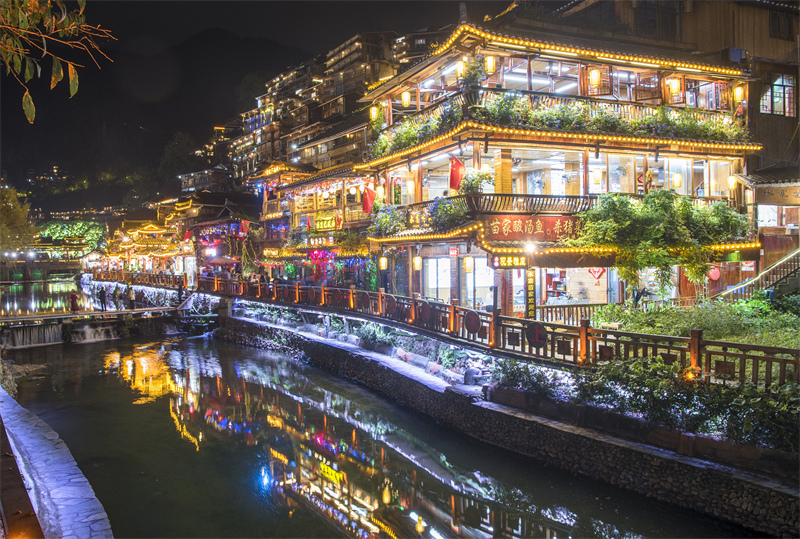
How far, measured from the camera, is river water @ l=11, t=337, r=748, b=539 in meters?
9.44

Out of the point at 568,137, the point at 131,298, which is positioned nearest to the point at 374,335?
the point at 568,137

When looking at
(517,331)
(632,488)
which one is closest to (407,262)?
(517,331)

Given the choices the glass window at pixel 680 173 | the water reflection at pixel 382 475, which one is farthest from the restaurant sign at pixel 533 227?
the water reflection at pixel 382 475

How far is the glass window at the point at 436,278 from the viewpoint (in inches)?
886

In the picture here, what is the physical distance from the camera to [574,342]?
11.4 meters

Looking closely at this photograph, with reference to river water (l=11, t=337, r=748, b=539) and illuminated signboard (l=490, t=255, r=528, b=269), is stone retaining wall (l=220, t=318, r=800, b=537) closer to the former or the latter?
river water (l=11, t=337, r=748, b=539)

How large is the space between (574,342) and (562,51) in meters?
11.3

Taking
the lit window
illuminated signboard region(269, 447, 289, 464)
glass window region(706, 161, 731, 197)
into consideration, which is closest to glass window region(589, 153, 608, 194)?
glass window region(706, 161, 731, 197)

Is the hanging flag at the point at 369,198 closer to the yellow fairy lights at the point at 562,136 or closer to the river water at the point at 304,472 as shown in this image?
the yellow fairy lights at the point at 562,136

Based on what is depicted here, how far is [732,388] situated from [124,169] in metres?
123

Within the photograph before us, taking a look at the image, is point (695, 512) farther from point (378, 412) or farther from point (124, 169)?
point (124, 169)

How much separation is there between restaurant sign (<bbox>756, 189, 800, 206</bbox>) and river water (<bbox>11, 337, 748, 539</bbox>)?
15949 millimetres

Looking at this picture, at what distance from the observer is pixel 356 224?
89.9 feet

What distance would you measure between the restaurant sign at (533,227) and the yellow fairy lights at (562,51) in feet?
19.1
